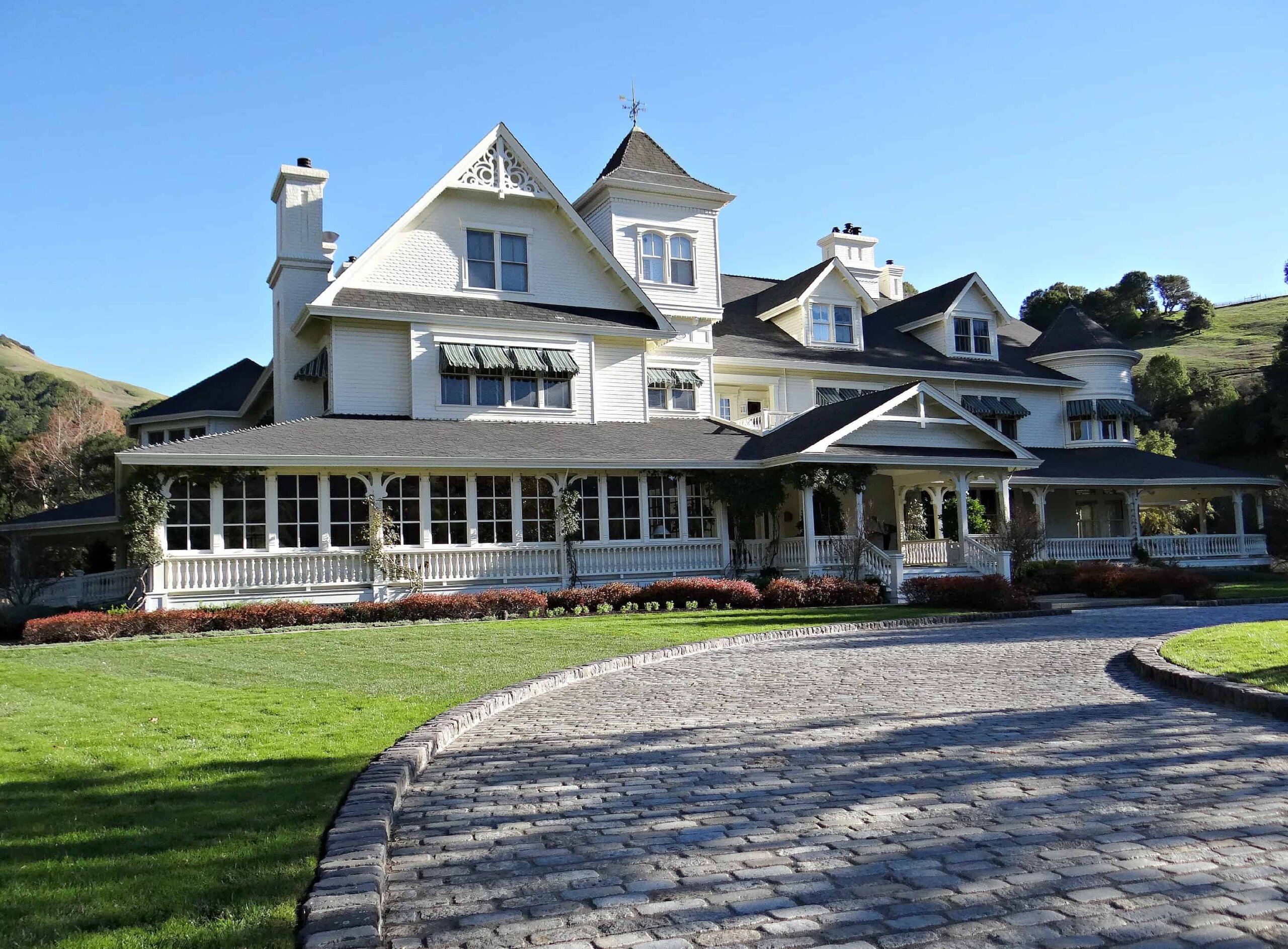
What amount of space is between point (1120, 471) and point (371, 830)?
35702 millimetres

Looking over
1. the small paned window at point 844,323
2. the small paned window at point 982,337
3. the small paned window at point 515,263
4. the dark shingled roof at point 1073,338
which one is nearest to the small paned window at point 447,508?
the small paned window at point 515,263

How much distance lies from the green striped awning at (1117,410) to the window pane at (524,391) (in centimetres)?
2330

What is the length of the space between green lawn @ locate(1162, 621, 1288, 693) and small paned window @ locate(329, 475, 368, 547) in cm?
1703

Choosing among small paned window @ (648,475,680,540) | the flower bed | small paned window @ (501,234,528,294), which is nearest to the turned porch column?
the flower bed

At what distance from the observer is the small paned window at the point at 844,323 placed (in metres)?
35.9

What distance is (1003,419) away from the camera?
124 feet

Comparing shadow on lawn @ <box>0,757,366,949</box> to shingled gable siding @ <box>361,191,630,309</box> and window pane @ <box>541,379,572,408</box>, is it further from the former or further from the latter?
shingled gable siding @ <box>361,191,630,309</box>

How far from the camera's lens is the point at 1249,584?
98.4 ft

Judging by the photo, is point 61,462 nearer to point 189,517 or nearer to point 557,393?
point 189,517

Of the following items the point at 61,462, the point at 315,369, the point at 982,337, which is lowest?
the point at 61,462

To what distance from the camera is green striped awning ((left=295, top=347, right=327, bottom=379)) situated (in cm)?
2667

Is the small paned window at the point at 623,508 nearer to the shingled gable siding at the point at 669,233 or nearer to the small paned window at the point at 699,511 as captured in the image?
the small paned window at the point at 699,511

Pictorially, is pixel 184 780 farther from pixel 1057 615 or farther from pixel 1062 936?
pixel 1057 615

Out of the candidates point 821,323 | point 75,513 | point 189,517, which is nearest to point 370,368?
point 189,517
